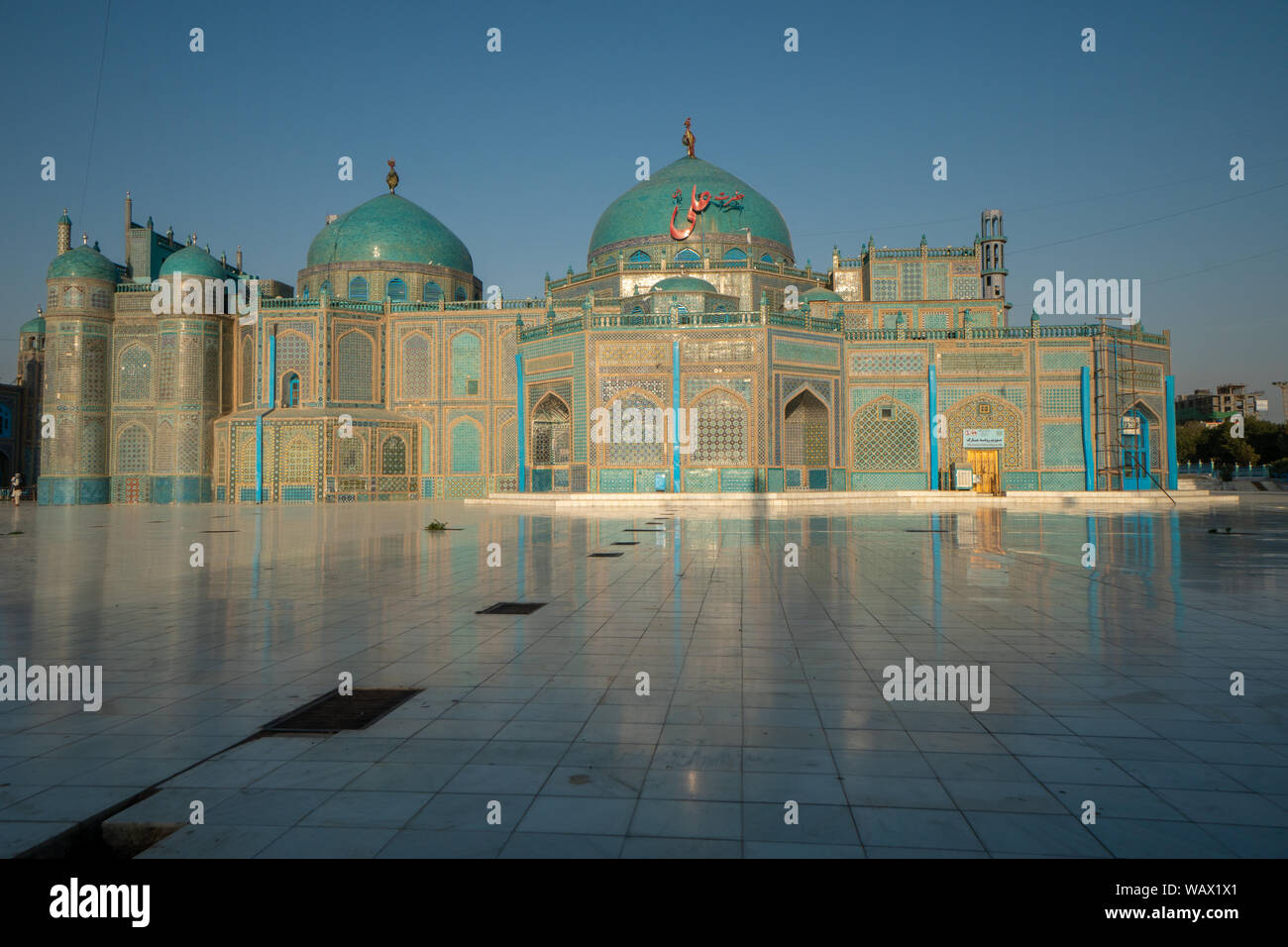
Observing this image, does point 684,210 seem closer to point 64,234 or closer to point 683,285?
point 683,285

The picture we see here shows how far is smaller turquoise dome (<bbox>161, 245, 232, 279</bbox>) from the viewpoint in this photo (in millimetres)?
37969

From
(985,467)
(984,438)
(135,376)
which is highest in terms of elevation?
(135,376)

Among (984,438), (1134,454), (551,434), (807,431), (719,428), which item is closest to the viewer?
(719,428)

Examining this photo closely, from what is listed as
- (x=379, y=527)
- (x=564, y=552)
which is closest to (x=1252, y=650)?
(x=564, y=552)

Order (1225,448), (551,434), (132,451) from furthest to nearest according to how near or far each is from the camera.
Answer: (1225,448)
(132,451)
(551,434)

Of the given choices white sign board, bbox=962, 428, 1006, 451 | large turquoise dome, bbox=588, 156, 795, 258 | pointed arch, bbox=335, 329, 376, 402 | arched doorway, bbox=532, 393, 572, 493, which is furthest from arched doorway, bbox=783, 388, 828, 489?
pointed arch, bbox=335, 329, 376, 402

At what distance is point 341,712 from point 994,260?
134ft

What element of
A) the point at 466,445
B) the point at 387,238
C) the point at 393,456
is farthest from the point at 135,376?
the point at 466,445

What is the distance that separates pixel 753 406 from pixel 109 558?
22895mm

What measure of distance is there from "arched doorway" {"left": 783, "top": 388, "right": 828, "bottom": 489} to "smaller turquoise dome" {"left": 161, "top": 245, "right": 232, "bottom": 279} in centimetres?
2870

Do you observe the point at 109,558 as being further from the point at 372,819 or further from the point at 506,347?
the point at 506,347

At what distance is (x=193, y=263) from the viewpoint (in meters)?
38.2
